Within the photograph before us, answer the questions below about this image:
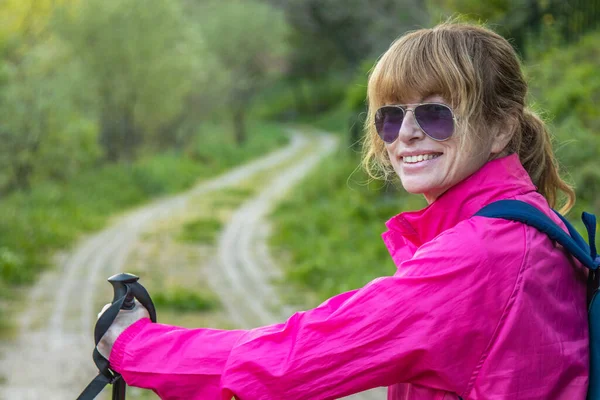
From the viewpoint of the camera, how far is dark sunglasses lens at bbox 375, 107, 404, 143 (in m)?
1.76

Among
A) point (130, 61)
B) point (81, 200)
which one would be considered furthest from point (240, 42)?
point (81, 200)

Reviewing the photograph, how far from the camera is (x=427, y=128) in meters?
1.69

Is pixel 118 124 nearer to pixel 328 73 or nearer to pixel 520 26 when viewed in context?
pixel 520 26

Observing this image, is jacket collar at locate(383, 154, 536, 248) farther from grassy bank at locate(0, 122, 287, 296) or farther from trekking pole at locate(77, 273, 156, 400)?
grassy bank at locate(0, 122, 287, 296)

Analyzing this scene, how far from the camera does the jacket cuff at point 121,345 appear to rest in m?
1.57

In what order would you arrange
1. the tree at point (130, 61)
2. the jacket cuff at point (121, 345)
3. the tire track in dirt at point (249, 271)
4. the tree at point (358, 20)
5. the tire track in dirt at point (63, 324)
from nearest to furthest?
the jacket cuff at point (121, 345), the tire track in dirt at point (63, 324), the tire track in dirt at point (249, 271), the tree at point (358, 20), the tree at point (130, 61)

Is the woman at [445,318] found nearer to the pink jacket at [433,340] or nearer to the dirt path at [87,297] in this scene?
the pink jacket at [433,340]

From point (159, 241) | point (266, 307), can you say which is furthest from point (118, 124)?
point (266, 307)

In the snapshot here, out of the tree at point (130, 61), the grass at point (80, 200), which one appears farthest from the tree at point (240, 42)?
the tree at point (130, 61)

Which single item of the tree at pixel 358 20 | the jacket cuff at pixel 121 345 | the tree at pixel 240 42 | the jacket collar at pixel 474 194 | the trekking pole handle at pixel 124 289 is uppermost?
the tree at pixel 240 42

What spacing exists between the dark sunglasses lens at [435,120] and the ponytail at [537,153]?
198 millimetres

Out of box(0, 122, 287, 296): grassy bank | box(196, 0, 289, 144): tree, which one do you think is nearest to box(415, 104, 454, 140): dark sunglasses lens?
box(0, 122, 287, 296): grassy bank

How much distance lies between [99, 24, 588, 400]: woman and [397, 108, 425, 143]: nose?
17 mm

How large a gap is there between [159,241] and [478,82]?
10.5m
